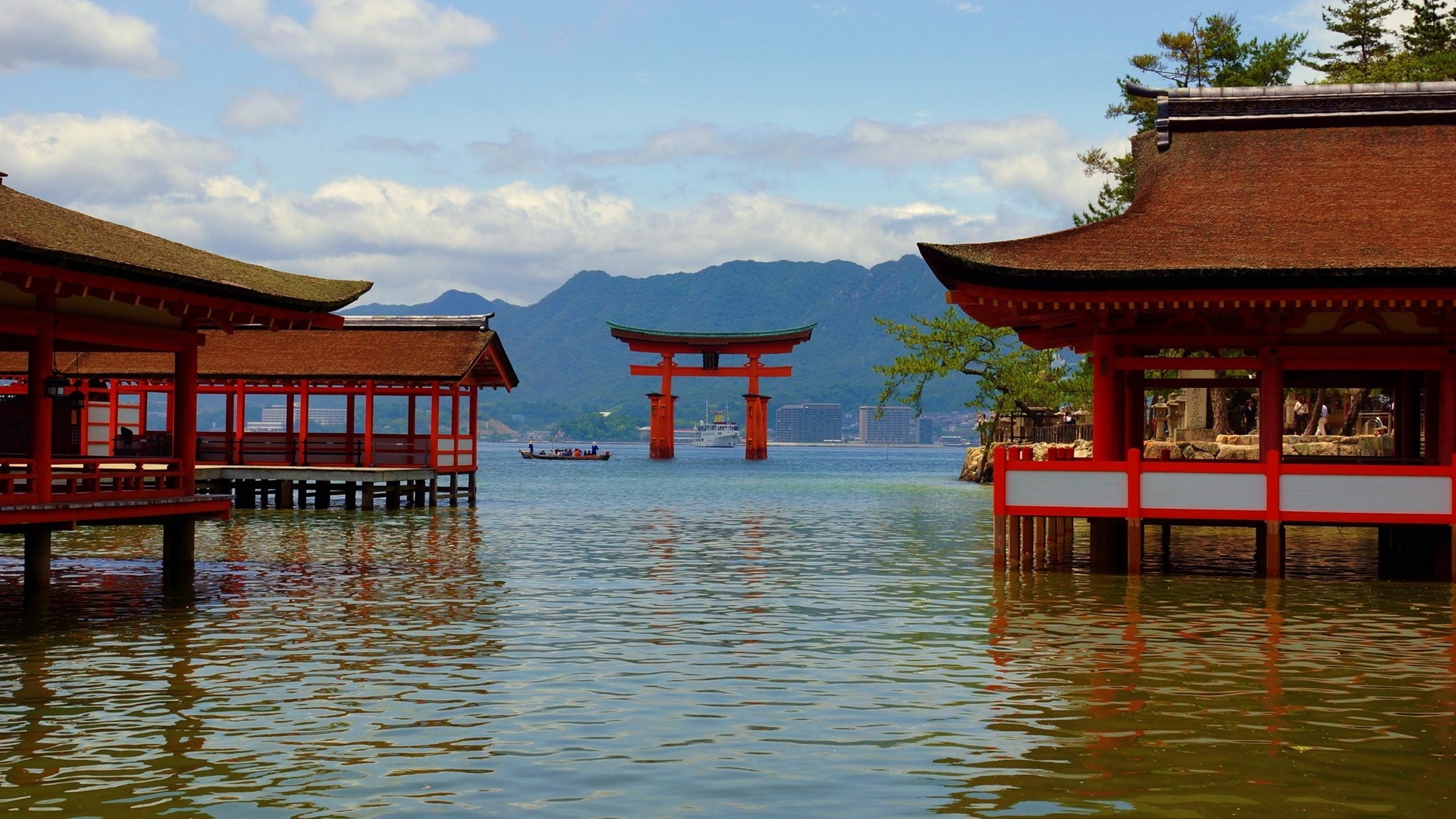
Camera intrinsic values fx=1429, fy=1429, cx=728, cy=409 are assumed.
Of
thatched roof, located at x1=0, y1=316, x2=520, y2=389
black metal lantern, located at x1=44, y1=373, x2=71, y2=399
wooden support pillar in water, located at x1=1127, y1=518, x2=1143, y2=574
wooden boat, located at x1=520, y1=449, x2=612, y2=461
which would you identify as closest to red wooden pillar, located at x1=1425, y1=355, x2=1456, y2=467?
wooden support pillar in water, located at x1=1127, y1=518, x2=1143, y2=574

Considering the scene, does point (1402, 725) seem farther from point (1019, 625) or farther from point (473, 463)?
point (473, 463)

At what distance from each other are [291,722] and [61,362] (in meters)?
30.5

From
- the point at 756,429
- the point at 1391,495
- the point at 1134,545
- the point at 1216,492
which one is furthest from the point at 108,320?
the point at 756,429

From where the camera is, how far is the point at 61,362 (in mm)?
37531

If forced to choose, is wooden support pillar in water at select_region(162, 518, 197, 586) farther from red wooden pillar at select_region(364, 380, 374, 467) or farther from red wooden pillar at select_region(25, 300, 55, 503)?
red wooden pillar at select_region(364, 380, 374, 467)

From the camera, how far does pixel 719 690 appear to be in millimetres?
12227

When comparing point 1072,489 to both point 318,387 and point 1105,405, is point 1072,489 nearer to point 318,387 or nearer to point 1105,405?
point 1105,405

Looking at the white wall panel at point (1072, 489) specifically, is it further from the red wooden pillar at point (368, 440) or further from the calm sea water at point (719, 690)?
the red wooden pillar at point (368, 440)

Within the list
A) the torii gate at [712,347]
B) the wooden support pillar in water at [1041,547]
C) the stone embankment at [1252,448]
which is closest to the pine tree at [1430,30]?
the stone embankment at [1252,448]

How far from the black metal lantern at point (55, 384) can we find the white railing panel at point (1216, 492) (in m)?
14.5

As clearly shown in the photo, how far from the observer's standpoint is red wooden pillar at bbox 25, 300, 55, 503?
17406mm

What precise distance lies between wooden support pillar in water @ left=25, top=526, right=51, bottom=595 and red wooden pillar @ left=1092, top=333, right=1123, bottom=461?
14.3 metres

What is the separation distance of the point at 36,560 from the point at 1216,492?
51.4 feet

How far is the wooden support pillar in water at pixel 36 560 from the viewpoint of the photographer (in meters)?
18.0
